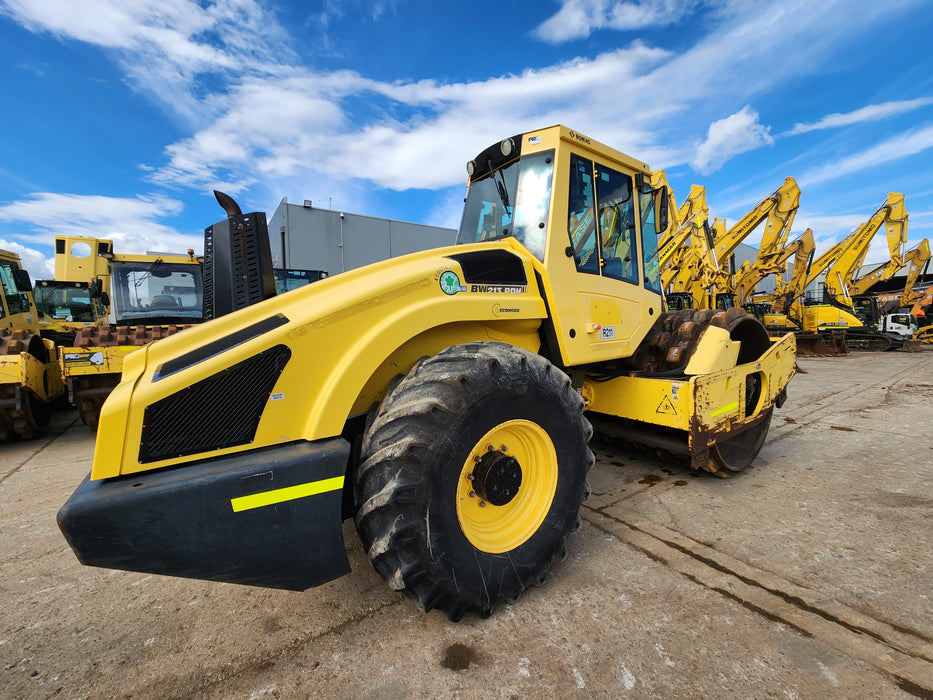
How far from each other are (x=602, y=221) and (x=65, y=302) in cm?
1168

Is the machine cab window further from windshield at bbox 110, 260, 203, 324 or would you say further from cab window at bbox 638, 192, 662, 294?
windshield at bbox 110, 260, 203, 324

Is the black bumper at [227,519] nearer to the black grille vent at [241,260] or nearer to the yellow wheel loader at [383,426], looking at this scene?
the yellow wheel loader at [383,426]

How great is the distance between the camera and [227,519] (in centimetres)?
169

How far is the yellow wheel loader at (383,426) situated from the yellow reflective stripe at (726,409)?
111 cm

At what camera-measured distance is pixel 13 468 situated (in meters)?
4.71

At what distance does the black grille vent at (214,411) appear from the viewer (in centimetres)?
172

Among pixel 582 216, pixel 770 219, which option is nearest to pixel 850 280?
pixel 770 219

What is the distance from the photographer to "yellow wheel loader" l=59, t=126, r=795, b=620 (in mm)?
1682

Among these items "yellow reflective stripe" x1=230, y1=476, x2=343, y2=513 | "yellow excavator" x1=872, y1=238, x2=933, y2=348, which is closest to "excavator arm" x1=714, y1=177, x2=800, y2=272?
"yellow excavator" x1=872, y1=238, x2=933, y2=348

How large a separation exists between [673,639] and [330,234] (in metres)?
18.8

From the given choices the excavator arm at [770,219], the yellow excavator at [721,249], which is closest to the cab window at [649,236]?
the yellow excavator at [721,249]

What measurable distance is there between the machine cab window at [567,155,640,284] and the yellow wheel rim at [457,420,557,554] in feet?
4.24

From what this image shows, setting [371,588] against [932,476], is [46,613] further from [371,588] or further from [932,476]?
[932,476]

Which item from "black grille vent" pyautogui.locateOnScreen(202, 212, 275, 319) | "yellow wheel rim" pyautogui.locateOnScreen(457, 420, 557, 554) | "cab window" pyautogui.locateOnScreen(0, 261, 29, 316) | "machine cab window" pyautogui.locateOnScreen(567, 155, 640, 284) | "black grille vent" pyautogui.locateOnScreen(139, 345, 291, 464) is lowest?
"yellow wheel rim" pyautogui.locateOnScreen(457, 420, 557, 554)
